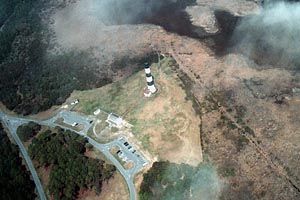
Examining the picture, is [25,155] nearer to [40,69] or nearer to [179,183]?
[40,69]

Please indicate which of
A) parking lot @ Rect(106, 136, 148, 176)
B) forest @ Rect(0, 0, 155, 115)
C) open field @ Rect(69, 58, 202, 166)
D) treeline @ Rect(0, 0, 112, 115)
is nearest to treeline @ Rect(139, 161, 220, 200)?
open field @ Rect(69, 58, 202, 166)

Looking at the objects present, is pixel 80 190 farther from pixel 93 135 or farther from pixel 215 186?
pixel 215 186

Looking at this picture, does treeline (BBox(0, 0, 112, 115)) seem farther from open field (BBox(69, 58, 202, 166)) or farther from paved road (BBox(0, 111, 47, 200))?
open field (BBox(69, 58, 202, 166))

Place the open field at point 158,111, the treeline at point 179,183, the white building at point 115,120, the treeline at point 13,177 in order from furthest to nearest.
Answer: the white building at point 115,120
the open field at point 158,111
the treeline at point 13,177
the treeline at point 179,183

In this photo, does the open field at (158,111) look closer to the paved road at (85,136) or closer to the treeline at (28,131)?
the paved road at (85,136)

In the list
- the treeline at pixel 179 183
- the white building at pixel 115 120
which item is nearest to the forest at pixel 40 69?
the white building at pixel 115 120

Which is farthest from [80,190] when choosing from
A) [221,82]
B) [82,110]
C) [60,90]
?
[221,82]

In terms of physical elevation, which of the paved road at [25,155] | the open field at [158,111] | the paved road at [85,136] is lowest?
the paved road at [25,155]
